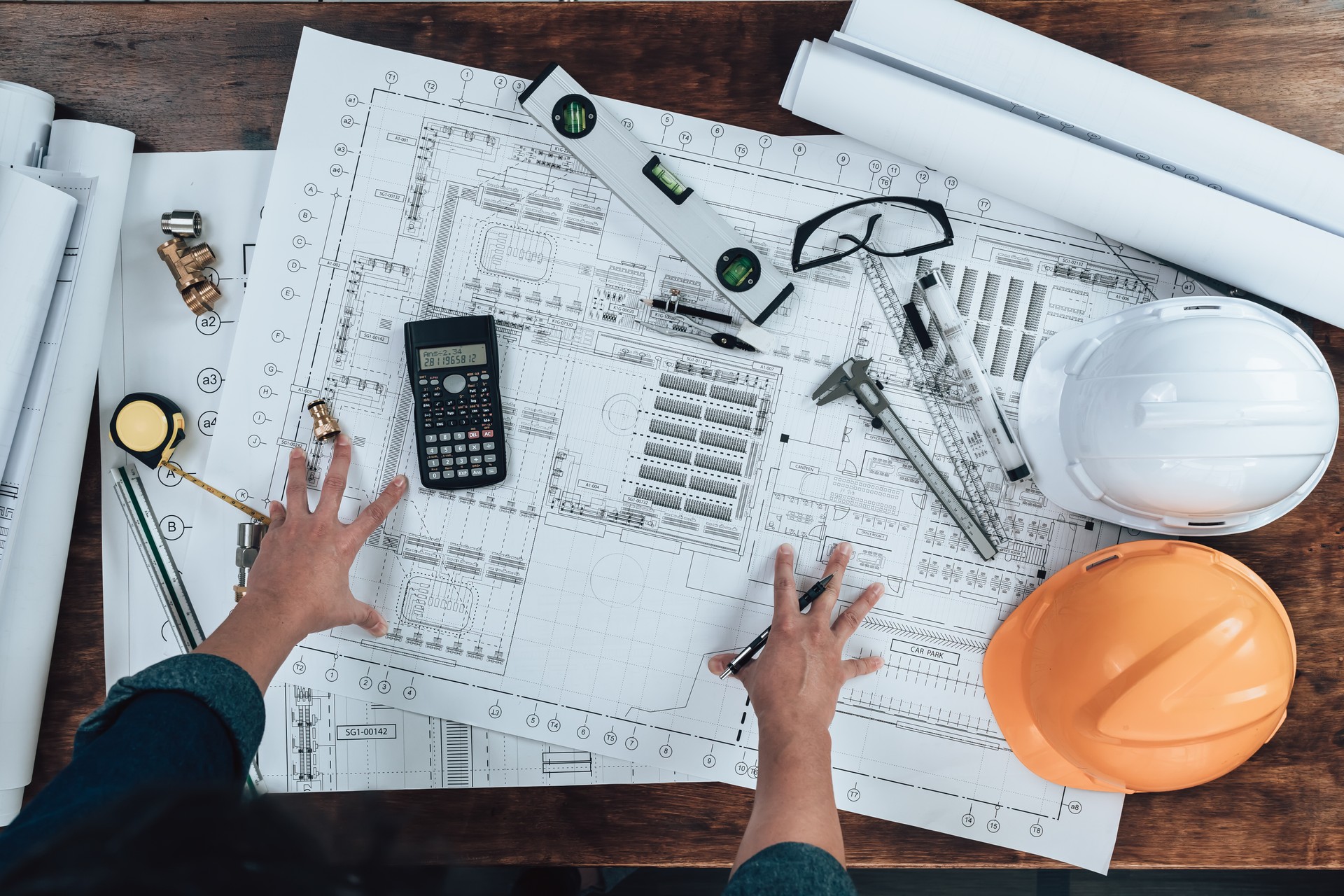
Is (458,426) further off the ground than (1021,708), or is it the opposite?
(458,426)

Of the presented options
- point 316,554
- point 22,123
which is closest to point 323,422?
point 316,554

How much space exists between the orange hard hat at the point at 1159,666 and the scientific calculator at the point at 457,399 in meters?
0.90

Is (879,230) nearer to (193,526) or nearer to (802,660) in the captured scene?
(802,660)

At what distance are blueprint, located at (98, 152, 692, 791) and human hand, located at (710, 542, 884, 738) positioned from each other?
215 millimetres

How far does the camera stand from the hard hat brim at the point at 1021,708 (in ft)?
3.98

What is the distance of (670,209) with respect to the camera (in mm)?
1270

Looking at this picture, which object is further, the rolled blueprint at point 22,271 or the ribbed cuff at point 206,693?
the rolled blueprint at point 22,271

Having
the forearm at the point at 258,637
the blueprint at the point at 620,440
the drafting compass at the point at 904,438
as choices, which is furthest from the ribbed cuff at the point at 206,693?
the drafting compass at the point at 904,438

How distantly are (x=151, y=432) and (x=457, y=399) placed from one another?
503mm

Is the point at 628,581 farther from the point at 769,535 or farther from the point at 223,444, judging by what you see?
the point at 223,444

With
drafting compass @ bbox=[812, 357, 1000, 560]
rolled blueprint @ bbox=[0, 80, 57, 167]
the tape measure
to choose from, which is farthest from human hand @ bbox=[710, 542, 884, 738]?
rolled blueprint @ bbox=[0, 80, 57, 167]

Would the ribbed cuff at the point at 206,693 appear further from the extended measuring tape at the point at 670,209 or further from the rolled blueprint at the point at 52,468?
the extended measuring tape at the point at 670,209

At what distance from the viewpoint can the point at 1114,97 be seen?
3.84 ft

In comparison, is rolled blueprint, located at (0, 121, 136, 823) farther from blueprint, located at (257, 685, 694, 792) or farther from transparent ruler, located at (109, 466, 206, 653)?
blueprint, located at (257, 685, 694, 792)
